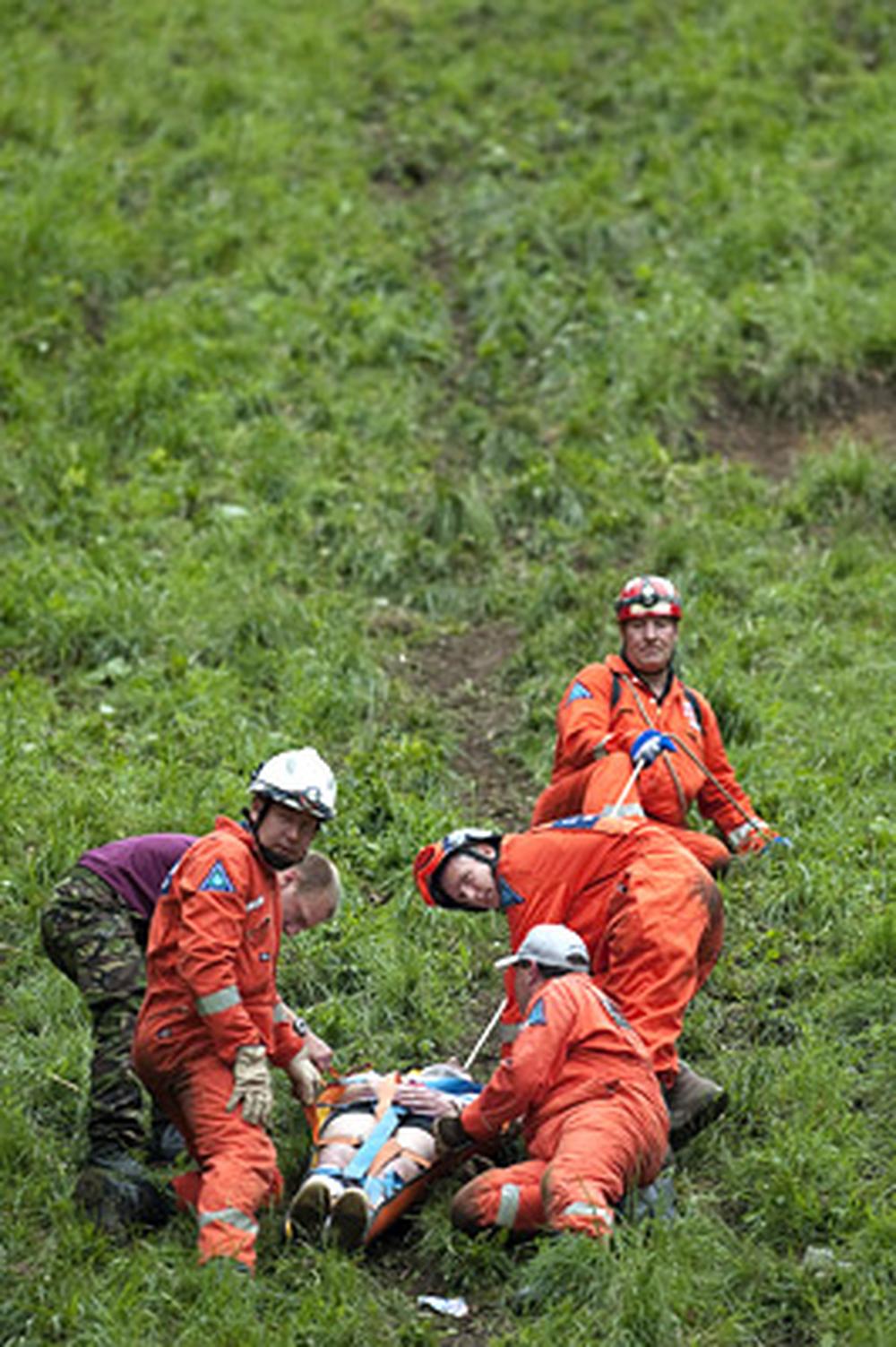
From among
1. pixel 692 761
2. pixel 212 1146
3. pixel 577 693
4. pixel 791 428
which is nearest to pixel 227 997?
pixel 212 1146

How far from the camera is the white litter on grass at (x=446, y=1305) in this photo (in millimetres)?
5484

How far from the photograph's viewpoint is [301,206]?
49.1ft

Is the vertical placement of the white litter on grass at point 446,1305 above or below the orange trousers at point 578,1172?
below

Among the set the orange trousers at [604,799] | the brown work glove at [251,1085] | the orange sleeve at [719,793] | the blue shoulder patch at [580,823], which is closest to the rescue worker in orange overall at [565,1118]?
the brown work glove at [251,1085]

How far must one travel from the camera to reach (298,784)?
5.99m

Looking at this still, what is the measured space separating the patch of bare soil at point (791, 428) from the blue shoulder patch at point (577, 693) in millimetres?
4452

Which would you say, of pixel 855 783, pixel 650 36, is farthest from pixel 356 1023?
pixel 650 36

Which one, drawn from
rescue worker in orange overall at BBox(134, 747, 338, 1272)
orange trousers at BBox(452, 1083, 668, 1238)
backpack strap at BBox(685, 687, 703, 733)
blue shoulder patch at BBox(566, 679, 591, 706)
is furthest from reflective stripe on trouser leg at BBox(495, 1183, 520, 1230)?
backpack strap at BBox(685, 687, 703, 733)

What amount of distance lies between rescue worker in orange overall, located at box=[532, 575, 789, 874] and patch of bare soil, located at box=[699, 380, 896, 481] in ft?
13.9

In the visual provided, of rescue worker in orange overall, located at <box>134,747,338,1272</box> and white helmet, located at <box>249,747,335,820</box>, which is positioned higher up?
white helmet, located at <box>249,747,335,820</box>

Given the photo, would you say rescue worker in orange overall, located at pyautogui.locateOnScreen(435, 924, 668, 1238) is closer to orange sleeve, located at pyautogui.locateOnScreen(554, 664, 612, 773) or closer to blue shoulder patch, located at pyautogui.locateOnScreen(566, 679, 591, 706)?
orange sleeve, located at pyautogui.locateOnScreen(554, 664, 612, 773)

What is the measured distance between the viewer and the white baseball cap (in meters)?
6.14

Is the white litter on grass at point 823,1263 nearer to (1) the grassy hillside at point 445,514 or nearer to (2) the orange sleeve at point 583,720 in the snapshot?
(1) the grassy hillside at point 445,514

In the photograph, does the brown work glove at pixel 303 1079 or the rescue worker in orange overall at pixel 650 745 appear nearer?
the brown work glove at pixel 303 1079
